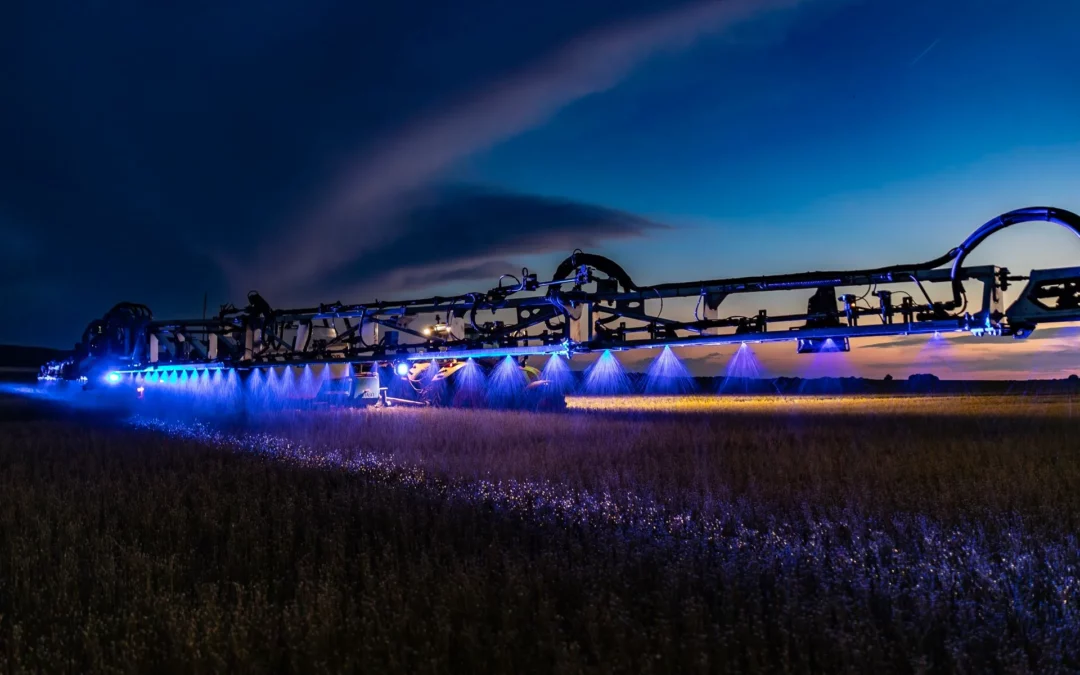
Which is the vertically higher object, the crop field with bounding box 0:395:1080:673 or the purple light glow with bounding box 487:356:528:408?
the purple light glow with bounding box 487:356:528:408

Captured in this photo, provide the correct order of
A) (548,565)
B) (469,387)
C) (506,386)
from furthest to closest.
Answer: (506,386), (469,387), (548,565)

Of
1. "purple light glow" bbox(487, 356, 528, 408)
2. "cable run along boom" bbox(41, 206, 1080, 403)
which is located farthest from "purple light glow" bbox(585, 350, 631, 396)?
"purple light glow" bbox(487, 356, 528, 408)

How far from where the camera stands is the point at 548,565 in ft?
21.3

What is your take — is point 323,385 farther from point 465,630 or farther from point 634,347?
point 465,630

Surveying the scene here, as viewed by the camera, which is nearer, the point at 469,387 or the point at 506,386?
the point at 469,387

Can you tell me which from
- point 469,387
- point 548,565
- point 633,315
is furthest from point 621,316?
point 469,387

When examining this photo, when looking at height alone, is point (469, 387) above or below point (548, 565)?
above

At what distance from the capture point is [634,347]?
49.3 feet

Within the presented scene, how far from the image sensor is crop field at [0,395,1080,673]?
4.77m

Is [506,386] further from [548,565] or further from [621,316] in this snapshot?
[548,565]

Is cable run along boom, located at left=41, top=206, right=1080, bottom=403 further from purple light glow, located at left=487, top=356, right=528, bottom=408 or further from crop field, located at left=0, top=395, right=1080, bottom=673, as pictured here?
purple light glow, located at left=487, top=356, right=528, bottom=408

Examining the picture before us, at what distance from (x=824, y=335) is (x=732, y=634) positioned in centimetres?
885

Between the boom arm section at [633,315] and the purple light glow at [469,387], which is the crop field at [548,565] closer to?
the boom arm section at [633,315]

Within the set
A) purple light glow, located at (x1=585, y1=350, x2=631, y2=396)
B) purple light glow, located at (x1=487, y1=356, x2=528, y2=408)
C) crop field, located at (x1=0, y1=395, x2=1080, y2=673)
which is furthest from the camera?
purple light glow, located at (x1=487, y1=356, x2=528, y2=408)
